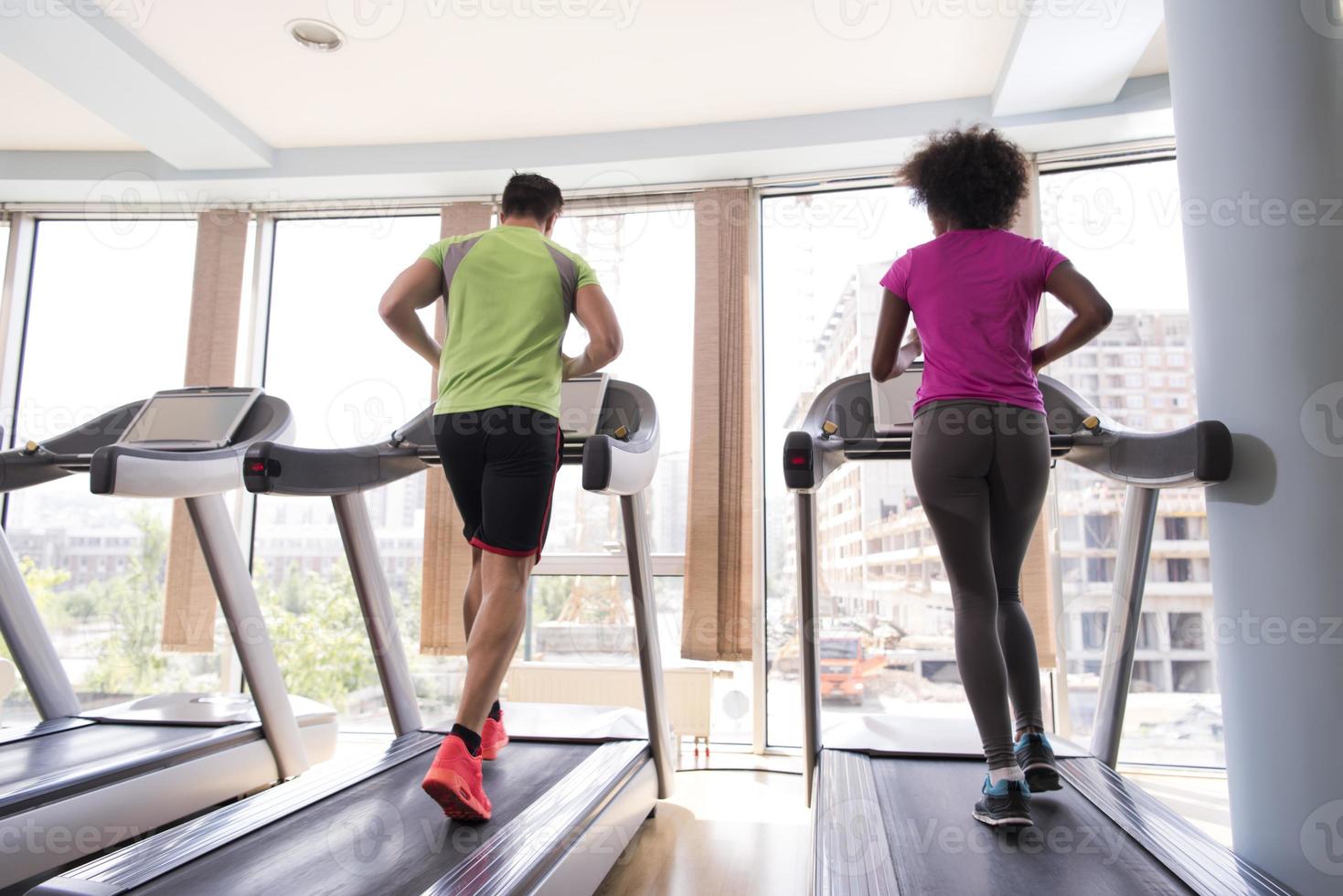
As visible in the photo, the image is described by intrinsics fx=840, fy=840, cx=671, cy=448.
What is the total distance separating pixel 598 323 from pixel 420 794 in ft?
4.01

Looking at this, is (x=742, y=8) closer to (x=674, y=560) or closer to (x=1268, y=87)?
(x=1268, y=87)

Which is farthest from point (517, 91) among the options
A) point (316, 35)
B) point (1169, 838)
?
point (1169, 838)

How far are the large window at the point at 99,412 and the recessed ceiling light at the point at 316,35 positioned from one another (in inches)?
69.2

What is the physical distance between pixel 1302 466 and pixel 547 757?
6.43ft

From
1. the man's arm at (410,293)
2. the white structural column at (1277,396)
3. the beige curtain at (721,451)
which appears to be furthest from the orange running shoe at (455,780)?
the beige curtain at (721,451)

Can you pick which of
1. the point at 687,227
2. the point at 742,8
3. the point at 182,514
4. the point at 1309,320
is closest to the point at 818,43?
the point at 742,8

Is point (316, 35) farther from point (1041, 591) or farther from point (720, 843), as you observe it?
point (1041, 591)

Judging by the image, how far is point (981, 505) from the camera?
158 centimetres

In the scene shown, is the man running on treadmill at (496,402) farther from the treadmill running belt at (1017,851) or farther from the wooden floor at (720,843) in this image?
the treadmill running belt at (1017,851)

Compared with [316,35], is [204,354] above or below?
below

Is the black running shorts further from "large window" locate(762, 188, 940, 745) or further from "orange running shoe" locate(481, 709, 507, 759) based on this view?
"large window" locate(762, 188, 940, 745)

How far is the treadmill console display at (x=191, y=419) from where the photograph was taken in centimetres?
272

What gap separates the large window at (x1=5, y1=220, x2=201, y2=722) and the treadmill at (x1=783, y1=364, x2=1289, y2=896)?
3.55 m

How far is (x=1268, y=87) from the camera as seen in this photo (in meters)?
1.50
